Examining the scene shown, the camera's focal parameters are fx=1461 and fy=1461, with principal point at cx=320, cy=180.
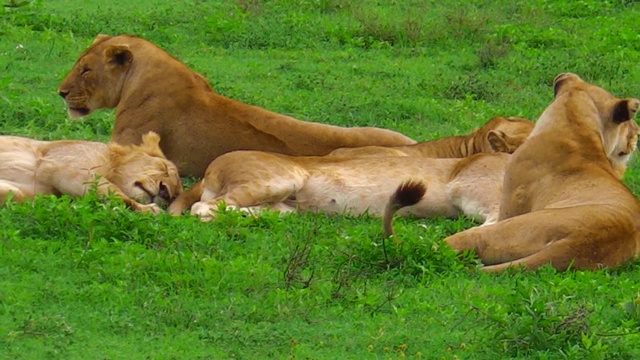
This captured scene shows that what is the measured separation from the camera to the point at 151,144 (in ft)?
28.8

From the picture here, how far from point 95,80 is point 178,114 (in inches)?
31.5

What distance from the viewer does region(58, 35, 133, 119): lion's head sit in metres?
9.80

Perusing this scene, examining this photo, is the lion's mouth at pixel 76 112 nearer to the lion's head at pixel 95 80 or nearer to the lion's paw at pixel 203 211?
the lion's head at pixel 95 80

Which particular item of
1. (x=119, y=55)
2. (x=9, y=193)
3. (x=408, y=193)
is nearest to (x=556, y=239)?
(x=408, y=193)

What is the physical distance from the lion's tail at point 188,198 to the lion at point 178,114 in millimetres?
768

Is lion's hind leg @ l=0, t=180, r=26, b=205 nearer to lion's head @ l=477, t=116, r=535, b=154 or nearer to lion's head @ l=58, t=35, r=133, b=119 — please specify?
lion's head @ l=58, t=35, r=133, b=119

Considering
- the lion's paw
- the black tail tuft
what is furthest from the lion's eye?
the black tail tuft

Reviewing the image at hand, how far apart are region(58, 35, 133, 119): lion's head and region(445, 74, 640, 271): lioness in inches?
120

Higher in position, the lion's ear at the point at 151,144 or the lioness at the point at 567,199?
the lioness at the point at 567,199

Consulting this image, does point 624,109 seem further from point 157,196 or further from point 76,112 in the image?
point 76,112

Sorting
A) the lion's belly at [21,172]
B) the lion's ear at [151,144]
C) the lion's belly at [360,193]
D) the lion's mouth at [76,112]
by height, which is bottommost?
the lion's mouth at [76,112]

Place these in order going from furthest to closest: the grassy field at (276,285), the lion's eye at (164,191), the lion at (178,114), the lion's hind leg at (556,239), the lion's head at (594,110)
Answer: the lion at (178,114)
the lion's eye at (164,191)
the lion's head at (594,110)
the lion's hind leg at (556,239)
the grassy field at (276,285)

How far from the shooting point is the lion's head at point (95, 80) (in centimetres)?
980

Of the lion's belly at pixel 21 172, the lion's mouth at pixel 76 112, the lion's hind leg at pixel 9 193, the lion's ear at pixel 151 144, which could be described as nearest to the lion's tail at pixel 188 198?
the lion's ear at pixel 151 144
